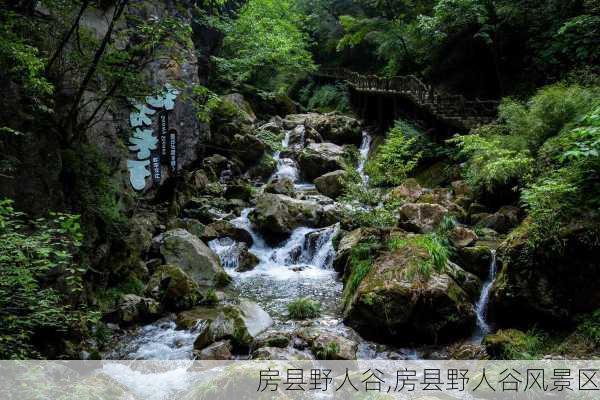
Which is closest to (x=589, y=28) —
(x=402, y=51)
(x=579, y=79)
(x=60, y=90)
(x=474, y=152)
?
(x=579, y=79)

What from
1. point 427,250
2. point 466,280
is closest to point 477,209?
point 466,280

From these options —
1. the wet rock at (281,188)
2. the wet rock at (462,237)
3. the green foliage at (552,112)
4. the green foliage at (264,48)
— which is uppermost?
the green foliage at (264,48)

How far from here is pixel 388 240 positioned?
336 inches

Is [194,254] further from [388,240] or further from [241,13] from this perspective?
[241,13]

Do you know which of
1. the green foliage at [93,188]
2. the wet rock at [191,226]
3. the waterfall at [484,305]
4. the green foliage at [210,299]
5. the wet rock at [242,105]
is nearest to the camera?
the waterfall at [484,305]

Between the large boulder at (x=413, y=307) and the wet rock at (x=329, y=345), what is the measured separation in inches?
23.5

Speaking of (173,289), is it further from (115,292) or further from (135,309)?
(115,292)

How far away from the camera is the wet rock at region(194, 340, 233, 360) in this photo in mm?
6645

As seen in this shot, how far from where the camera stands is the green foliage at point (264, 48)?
21250mm

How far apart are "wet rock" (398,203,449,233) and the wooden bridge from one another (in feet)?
14.8

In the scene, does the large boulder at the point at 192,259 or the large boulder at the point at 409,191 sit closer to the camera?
the large boulder at the point at 192,259

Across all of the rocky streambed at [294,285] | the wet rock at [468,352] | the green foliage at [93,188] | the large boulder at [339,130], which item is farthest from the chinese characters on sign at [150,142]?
the large boulder at [339,130]

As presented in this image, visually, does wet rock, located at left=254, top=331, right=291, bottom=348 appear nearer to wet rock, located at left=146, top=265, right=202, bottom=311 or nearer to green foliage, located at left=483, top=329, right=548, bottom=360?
wet rock, located at left=146, top=265, right=202, bottom=311

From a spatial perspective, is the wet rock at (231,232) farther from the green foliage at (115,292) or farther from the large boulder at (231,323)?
the large boulder at (231,323)
